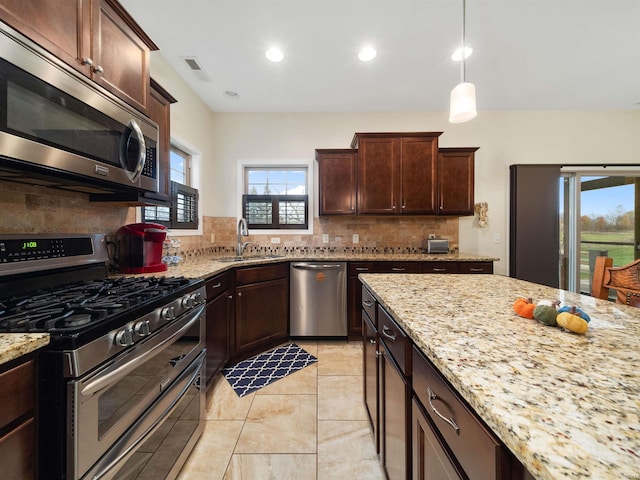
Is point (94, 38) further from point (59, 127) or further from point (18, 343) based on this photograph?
point (18, 343)

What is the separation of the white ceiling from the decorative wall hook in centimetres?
127

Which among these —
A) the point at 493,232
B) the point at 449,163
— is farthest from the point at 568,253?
the point at 449,163

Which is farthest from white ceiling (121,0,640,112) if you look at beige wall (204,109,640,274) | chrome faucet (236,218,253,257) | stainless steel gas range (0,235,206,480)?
stainless steel gas range (0,235,206,480)

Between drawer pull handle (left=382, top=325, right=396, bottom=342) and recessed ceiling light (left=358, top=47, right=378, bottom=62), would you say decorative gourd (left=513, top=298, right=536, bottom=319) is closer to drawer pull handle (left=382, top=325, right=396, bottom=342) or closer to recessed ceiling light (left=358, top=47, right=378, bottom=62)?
drawer pull handle (left=382, top=325, right=396, bottom=342)

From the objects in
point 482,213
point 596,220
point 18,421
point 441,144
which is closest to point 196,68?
point 18,421

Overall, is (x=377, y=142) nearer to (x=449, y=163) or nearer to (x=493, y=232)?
(x=449, y=163)

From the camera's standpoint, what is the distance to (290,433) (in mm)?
1553

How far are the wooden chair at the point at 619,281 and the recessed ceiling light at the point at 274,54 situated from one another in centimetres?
270

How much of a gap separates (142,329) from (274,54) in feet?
7.99

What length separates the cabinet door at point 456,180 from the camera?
120 inches

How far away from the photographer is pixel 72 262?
1.32 metres

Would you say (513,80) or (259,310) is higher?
(513,80)

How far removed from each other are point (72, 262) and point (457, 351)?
1.76 metres

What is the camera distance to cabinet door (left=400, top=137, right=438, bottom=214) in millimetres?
3006
